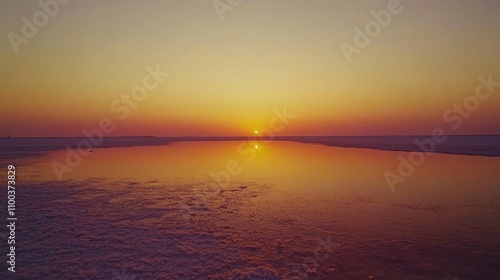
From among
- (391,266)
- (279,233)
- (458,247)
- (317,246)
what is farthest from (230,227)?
(458,247)

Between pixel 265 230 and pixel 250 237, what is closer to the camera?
pixel 250 237

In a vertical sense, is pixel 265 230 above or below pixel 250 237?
above

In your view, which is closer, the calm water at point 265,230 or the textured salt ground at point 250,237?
the textured salt ground at point 250,237

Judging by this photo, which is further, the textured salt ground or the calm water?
the calm water
